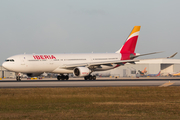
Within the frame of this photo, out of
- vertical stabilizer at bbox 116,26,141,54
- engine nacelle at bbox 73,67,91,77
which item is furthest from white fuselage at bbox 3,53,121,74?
vertical stabilizer at bbox 116,26,141,54

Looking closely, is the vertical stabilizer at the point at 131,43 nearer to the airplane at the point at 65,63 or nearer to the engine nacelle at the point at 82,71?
the airplane at the point at 65,63

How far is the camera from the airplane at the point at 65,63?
5188cm

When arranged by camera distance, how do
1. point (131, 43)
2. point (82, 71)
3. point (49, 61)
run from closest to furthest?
1. point (82, 71)
2. point (49, 61)
3. point (131, 43)

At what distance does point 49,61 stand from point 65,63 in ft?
10.5

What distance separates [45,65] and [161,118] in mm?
39879

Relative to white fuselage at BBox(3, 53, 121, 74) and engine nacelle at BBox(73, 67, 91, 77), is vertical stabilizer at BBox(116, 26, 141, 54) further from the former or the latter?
engine nacelle at BBox(73, 67, 91, 77)

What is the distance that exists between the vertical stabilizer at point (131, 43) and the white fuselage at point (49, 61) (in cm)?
395

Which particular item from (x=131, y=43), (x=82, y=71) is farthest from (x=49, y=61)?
(x=131, y=43)

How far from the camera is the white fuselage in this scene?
51656mm

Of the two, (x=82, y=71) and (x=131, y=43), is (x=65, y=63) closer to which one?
(x=82, y=71)

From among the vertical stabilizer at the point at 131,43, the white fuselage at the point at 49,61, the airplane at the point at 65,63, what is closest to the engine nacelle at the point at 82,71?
the airplane at the point at 65,63

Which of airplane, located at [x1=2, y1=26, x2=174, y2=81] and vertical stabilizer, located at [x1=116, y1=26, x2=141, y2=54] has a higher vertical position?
vertical stabilizer, located at [x1=116, y1=26, x2=141, y2=54]

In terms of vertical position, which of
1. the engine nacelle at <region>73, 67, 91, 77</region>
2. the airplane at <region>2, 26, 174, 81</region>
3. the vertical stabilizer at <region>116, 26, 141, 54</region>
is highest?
the vertical stabilizer at <region>116, 26, 141, 54</region>

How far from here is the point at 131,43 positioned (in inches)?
2463
